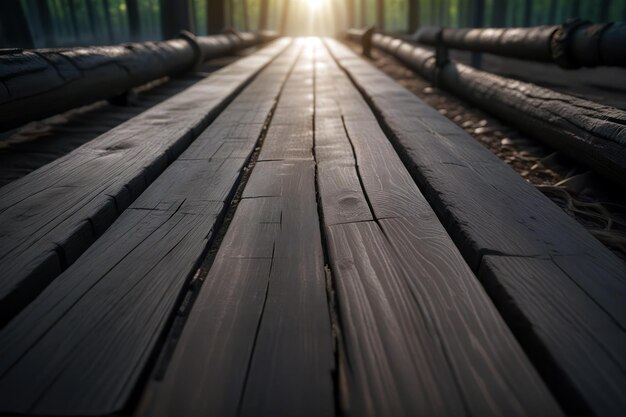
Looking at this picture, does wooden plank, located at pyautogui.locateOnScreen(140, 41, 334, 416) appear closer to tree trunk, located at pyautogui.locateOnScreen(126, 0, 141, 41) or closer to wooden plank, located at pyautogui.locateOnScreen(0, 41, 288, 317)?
wooden plank, located at pyautogui.locateOnScreen(0, 41, 288, 317)

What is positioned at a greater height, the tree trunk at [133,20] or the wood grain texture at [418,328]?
the tree trunk at [133,20]

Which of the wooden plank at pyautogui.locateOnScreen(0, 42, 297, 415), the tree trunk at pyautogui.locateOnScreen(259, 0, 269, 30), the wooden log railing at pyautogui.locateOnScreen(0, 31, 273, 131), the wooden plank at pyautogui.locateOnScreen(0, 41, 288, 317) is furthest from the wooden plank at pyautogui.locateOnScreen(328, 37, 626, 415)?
the tree trunk at pyautogui.locateOnScreen(259, 0, 269, 30)

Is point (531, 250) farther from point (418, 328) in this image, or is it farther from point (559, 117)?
point (559, 117)

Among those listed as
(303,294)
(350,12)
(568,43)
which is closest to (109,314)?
(303,294)

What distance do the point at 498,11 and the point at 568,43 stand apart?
17.1 feet

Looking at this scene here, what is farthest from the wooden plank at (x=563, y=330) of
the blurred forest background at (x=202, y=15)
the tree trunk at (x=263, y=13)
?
the tree trunk at (x=263, y=13)

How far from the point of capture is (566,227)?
4.66ft

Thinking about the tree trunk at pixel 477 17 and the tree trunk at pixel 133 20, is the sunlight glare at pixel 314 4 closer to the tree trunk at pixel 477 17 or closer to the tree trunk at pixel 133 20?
the tree trunk at pixel 133 20

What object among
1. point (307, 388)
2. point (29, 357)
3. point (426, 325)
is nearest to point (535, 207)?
point (426, 325)

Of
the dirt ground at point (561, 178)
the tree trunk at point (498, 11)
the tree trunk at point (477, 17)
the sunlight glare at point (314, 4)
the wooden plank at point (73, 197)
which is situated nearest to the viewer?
the wooden plank at point (73, 197)

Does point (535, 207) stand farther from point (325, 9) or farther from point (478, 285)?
point (325, 9)

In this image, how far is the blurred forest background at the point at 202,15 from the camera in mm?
8102

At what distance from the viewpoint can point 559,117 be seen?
2.72 metres

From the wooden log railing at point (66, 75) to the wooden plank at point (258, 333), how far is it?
225cm
